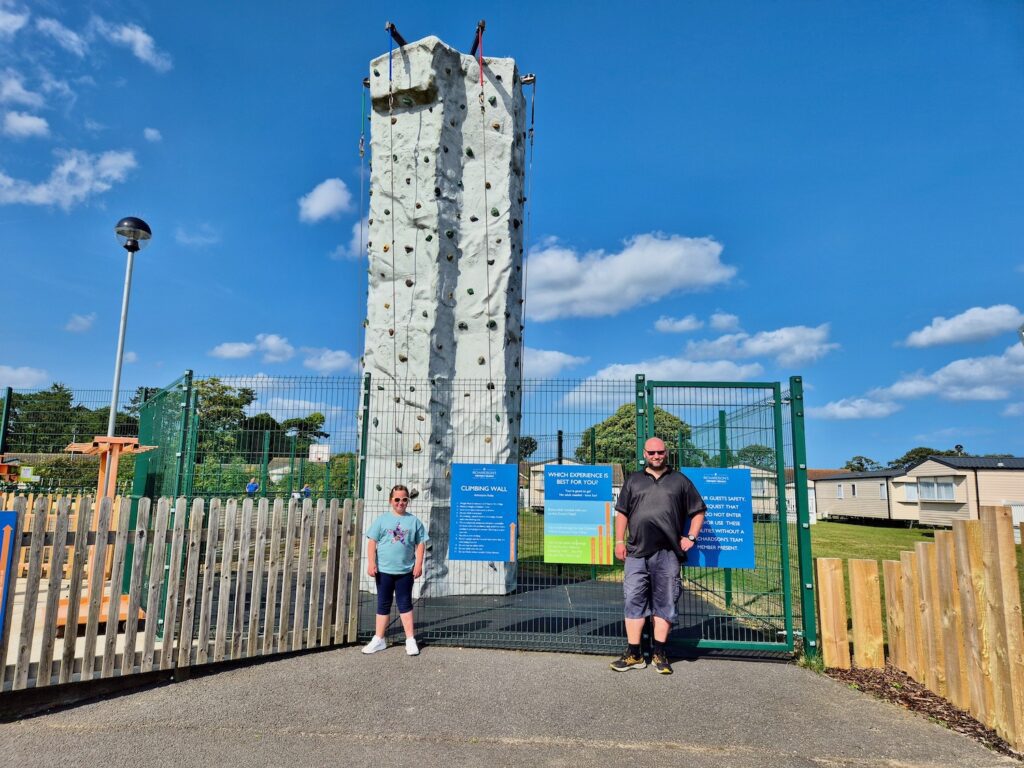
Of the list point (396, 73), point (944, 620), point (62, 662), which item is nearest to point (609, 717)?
point (944, 620)

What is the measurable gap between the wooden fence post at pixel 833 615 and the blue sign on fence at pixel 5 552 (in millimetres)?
6614

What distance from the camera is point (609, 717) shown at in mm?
4406

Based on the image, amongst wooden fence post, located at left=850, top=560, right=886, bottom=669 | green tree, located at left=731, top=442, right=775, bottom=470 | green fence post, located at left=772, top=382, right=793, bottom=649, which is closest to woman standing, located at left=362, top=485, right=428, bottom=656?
green tree, located at left=731, top=442, right=775, bottom=470

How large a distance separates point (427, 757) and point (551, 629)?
2958 millimetres

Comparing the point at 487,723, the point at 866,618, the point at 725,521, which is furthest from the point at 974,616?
the point at 487,723

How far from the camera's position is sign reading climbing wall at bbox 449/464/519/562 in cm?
629

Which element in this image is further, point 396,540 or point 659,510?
point 396,540

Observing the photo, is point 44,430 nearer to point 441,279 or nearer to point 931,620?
point 441,279

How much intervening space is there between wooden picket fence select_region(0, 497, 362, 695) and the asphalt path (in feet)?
0.98

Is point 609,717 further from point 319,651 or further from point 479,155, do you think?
point 479,155

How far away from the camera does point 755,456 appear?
245 inches

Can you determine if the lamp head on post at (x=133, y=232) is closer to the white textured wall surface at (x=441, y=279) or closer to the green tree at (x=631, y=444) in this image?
the white textured wall surface at (x=441, y=279)

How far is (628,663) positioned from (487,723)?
1746 mm

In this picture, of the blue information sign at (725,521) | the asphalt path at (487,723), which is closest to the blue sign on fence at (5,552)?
the asphalt path at (487,723)
